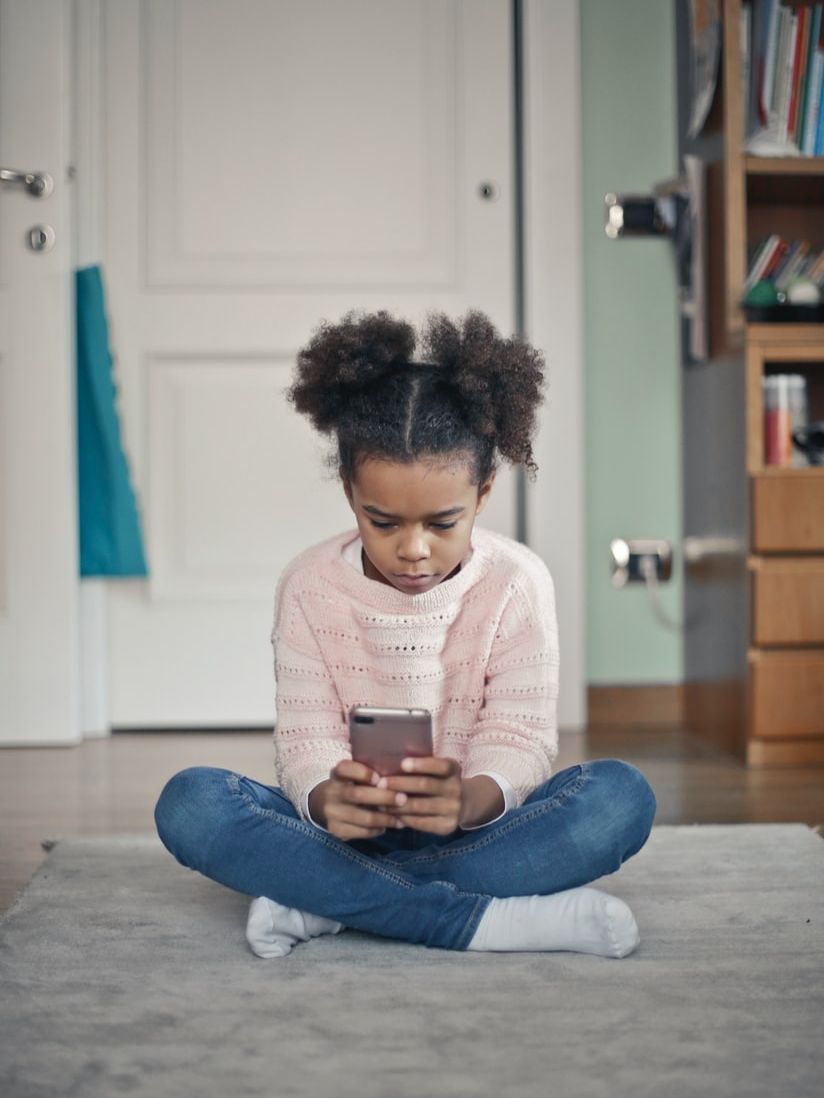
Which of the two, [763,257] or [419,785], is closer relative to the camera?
[419,785]

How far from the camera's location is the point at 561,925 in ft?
3.80

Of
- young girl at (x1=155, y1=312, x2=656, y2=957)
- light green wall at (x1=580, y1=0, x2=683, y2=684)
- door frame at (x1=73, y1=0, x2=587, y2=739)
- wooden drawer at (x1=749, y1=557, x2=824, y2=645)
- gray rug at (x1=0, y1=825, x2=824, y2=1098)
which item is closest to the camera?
gray rug at (x1=0, y1=825, x2=824, y2=1098)

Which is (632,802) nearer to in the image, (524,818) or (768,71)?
(524,818)

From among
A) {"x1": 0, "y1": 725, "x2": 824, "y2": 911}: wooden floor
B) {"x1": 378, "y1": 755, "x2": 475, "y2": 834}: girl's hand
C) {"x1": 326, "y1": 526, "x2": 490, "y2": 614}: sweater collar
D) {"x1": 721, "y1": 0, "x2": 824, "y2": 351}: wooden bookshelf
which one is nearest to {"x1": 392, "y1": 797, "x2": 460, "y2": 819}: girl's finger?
{"x1": 378, "y1": 755, "x2": 475, "y2": 834}: girl's hand

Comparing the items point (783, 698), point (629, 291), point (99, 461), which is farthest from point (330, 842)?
point (629, 291)

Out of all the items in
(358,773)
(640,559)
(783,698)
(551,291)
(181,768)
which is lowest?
(181,768)

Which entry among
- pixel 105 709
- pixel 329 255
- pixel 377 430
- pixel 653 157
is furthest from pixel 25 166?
pixel 377 430

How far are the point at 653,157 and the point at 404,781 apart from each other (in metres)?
1.83

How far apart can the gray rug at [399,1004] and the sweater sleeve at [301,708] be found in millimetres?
160

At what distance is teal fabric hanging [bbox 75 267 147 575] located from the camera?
2391mm

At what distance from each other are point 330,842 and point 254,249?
1523 millimetres

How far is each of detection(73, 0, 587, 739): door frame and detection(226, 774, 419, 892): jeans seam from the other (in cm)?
129

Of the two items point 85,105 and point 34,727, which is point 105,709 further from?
point 85,105

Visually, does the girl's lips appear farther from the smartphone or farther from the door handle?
the door handle
